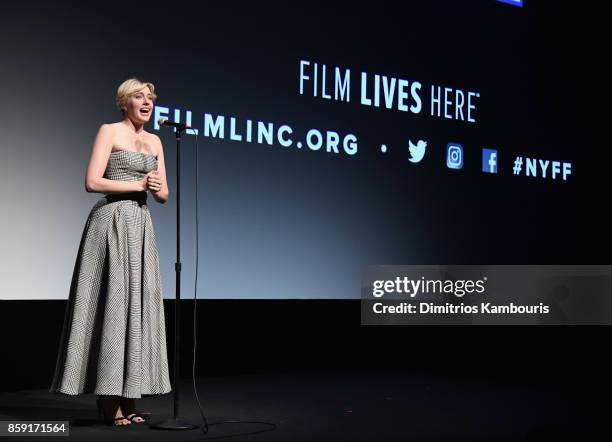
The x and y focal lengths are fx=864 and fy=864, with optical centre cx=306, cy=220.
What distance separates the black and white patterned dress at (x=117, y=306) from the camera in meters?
3.06

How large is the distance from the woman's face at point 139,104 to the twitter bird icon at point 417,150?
3274mm

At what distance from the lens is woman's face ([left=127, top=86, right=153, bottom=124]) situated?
3.17 meters

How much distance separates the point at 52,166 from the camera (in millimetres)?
4586

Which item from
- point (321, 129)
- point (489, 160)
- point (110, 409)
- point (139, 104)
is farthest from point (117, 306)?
point (489, 160)

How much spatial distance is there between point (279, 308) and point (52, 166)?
159 centimetres

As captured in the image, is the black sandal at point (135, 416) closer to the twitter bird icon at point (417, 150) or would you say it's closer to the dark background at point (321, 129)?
the dark background at point (321, 129)

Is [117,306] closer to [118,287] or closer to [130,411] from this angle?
[118,287]

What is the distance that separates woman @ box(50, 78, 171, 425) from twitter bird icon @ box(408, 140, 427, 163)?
128 inches

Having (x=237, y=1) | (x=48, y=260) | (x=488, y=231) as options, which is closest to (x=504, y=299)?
(x=488, y=231)

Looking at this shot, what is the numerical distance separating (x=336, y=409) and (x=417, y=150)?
284cm

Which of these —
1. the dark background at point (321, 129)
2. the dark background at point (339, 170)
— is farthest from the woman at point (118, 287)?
the dark background at point (321, 129)

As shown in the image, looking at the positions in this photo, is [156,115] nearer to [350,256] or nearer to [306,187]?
[306,187]

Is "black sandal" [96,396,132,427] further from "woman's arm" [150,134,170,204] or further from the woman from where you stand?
"woman's arm" [150,134,170,204]

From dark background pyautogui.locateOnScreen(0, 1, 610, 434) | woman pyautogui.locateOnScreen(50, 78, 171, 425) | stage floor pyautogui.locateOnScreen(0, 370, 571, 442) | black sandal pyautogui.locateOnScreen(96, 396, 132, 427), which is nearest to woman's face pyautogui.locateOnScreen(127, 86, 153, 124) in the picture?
woman pyautogui.locateOnScreen(50, 78, 171, 425)
